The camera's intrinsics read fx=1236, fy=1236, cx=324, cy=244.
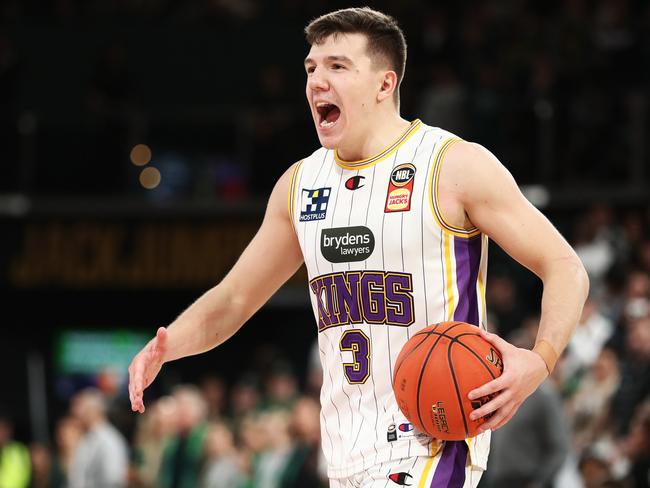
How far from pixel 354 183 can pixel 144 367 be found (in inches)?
43.9

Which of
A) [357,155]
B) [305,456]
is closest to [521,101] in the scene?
[305,456]

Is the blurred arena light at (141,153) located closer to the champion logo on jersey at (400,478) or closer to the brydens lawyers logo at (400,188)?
the brydens lawyers logo at (400,188)

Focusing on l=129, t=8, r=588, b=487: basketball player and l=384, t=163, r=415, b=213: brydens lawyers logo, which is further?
l=384, t=163, r=415, b=213: brydens lawyers logo

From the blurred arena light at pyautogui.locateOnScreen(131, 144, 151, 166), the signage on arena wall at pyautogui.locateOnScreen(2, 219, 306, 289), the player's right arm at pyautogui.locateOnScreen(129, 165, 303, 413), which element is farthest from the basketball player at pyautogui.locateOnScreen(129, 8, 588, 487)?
the signage on arena wall at pyautogui.locateOnScreen(2, 219, 306, 289)

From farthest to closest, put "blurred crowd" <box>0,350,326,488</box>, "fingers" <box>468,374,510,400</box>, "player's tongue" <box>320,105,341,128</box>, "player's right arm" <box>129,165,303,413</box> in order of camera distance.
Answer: "blurred crowd" <box>0,350,326,488</box>
"player's right arm" <box>129,165,303,413</box>
"player's tongue" <box>320,105,341,128</box>
"fingers" <box>468,374,510,400</box>

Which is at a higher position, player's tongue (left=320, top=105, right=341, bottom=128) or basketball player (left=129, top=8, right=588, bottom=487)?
player's tongue (left=320, top=105, right=341, bottom=128)

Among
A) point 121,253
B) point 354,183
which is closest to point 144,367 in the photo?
point 354,183

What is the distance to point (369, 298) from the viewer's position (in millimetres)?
4734

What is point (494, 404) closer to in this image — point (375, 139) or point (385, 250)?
point (385, 250)

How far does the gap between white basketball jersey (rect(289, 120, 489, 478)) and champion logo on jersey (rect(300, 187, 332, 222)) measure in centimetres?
3

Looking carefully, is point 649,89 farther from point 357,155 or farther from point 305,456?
point 357,155

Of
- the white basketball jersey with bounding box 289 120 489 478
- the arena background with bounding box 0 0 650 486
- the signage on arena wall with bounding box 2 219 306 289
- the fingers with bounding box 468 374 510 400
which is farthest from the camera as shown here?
the signage on arena wall with bounding box 2 219 306 289

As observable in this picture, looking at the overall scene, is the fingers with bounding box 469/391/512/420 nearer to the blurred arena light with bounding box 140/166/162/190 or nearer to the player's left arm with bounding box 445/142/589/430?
the player's left arm with bounding box 445/142/589/430

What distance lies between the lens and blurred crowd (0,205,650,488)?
9594mm
